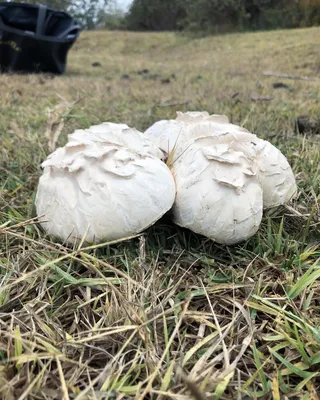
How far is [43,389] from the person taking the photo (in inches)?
35.2

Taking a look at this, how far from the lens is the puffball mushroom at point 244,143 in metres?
1.46

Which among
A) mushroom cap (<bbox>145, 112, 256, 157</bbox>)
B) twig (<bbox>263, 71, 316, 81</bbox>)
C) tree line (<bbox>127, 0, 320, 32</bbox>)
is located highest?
tree line (<bbox>127, 0, 320, 32</bbox>)

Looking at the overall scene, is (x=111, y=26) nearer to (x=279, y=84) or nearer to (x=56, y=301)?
(x=279, y=84)

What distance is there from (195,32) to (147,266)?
674 inches

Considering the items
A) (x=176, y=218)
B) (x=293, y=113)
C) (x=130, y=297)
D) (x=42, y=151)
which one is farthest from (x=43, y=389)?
(x=293, y=113)

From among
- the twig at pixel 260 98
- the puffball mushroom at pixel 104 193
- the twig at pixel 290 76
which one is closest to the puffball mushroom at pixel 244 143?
the puffball mushroom at pixel 104 193

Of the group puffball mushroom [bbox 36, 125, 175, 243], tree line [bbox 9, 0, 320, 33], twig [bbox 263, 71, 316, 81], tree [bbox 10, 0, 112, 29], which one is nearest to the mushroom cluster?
puffball mushroom [bbox 36, 125, 175, 243]

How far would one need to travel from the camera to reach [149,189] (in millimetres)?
1301

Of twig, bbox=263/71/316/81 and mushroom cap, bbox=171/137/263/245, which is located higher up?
mushroom cap, bbox=171/137/263/245

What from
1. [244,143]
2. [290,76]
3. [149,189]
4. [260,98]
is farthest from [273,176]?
[290,76]

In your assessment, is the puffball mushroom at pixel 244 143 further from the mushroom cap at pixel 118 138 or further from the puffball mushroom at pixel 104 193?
the puffball mushroom at pixel 104 193

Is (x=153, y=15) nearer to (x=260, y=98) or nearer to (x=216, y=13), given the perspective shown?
(x=216, y=13)

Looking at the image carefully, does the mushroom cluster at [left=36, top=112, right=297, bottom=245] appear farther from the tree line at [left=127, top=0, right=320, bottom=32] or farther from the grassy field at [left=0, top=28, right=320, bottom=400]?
the tree line at [left=127, top=0, right=320, bottom=32]

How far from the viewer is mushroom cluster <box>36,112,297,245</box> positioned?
1.29m
